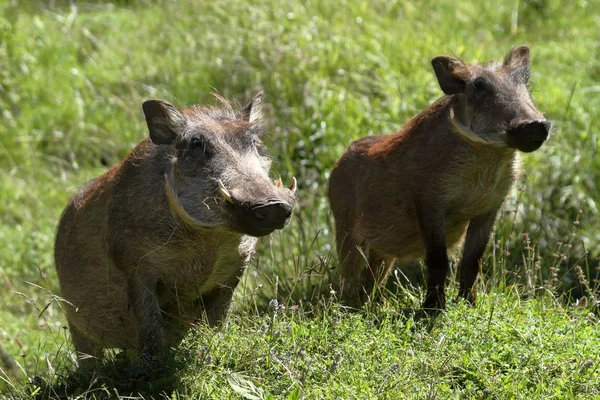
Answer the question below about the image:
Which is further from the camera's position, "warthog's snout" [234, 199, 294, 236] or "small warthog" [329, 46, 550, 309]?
"small warthog" [329, 46, 550, 309]

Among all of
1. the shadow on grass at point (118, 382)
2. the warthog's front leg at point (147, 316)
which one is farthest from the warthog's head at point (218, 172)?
the shadow on grass at point (118, 382)

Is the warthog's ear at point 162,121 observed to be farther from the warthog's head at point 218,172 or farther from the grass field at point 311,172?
the grass field at point 311,172

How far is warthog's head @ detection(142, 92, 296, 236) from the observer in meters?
4.31

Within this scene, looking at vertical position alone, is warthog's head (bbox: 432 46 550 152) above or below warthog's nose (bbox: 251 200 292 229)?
above

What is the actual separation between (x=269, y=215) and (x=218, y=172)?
533 millimetres

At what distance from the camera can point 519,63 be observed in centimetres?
546

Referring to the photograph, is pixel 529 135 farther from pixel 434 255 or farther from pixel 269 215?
pixel 269 215

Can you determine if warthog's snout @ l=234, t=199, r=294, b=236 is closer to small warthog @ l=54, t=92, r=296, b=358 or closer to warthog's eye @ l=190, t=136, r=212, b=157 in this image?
small warthog @ l=54, t=92, r=296, b=358

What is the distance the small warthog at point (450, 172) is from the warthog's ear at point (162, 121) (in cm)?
107

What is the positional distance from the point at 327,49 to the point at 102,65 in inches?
112

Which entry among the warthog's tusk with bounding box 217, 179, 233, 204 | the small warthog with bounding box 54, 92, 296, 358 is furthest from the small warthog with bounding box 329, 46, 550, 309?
the warthog's tusk with bounding box 217, 179, 233, 204

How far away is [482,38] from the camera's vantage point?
9.89 m

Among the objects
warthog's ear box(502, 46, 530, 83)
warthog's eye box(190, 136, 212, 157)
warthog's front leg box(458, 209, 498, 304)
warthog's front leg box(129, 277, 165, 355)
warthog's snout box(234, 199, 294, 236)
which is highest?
warthog's ear box(502, 46, 530, 83)

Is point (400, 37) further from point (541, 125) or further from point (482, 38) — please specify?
point (541, 125)
